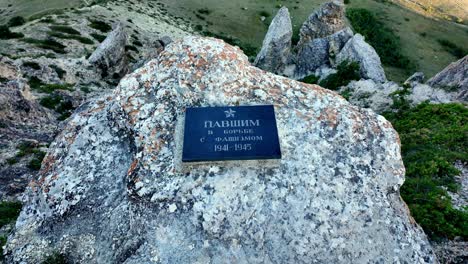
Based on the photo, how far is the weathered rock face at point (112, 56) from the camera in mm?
31672

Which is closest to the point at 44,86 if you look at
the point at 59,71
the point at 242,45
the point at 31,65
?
the point at 59,71

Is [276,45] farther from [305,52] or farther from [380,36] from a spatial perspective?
[380,36]

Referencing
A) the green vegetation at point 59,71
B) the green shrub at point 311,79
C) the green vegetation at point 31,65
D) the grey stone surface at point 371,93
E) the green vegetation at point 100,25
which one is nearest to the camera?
the grey stone surface at point 371,93

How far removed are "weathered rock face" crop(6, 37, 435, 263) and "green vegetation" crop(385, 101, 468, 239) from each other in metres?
2.38

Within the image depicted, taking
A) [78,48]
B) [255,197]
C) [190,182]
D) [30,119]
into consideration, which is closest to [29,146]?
[30,119]

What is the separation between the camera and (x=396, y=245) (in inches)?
328

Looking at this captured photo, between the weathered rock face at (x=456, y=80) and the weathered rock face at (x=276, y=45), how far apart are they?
13.7 m

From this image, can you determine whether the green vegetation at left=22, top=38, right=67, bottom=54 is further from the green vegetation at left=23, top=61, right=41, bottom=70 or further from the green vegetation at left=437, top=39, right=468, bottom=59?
the green vegetation at left=437, top=39, right=468, bottom=59

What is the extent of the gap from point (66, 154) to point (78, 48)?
30.1 meters

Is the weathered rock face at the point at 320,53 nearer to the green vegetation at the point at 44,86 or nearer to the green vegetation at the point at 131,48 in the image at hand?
the green vegetation at the point at 131,48

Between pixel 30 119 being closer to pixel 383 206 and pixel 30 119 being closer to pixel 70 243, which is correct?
pixel 70 243

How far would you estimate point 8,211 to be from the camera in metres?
11.9

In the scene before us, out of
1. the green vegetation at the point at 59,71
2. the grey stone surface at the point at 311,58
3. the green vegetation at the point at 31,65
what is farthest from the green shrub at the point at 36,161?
the grey stone surface at the point at 311,58

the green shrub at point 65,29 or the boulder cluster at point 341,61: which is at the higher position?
the boulder cluster at point 341,61
